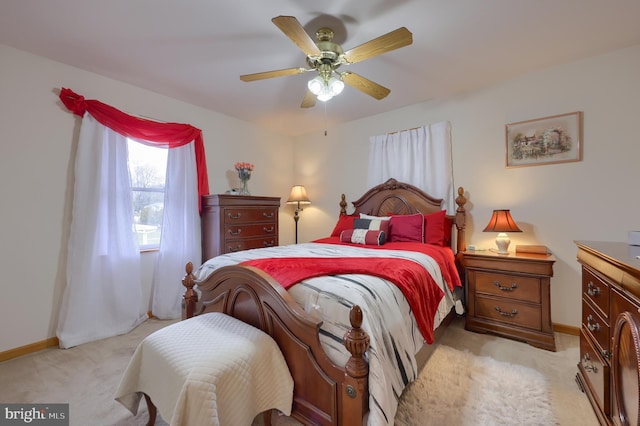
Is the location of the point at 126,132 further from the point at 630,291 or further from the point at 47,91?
the point at 630,291

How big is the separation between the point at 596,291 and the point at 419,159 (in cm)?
221

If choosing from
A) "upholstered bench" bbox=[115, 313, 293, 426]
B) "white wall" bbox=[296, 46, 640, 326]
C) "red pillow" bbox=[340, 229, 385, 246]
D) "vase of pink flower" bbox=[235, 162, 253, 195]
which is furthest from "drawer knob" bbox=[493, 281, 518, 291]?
"vase of pink flower" bbox=[235, 162, 253, 195]

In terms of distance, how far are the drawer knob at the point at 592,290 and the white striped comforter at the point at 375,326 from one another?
94 centimetres

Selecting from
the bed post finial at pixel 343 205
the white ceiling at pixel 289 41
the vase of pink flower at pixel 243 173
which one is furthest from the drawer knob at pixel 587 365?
the vase of pink flower at pixel 243 173

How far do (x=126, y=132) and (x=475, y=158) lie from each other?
3737 millimetres

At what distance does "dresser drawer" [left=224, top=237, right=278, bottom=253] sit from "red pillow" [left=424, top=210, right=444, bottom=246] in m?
1.93

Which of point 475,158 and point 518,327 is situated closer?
point 518,327

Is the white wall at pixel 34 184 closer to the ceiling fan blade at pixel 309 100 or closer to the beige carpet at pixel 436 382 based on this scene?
the beige carpet at pixel 436 382

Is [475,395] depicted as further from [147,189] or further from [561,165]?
[147,189]

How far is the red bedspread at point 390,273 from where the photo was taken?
153 cm

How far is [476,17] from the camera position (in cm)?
188

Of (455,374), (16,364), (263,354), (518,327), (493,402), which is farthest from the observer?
(518,327)

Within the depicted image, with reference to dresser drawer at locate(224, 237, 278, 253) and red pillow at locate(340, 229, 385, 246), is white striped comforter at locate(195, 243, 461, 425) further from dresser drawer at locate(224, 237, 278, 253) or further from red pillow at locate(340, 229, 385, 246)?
dresser drawer at locate(224, 237, 278, 253)

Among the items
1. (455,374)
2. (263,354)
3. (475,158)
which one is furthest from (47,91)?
(475,158)
